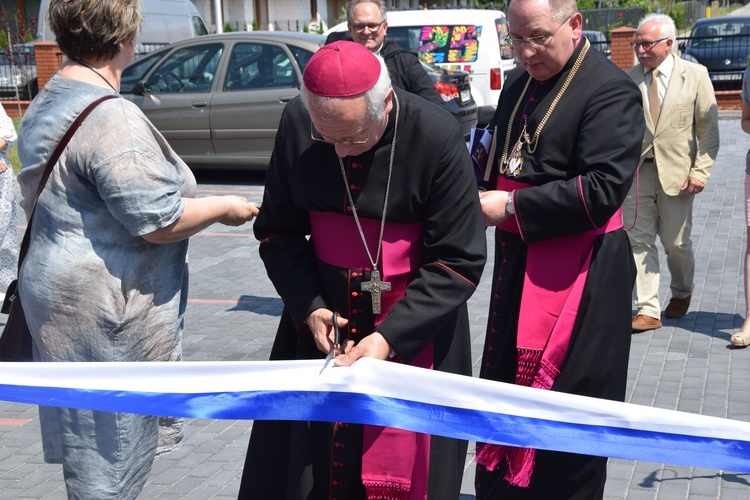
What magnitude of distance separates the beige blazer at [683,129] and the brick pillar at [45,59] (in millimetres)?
14617

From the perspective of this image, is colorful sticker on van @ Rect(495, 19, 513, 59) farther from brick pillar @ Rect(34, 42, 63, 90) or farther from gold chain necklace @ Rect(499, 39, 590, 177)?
gold chain necklace @ Rect(499, 39, 590, 177)

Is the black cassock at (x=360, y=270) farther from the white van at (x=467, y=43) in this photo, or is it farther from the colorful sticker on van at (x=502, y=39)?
the colorful sticker on van at (x=502, y=39)

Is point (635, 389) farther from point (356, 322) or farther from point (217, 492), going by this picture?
point (356, 322)

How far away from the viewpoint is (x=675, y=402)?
5246mm

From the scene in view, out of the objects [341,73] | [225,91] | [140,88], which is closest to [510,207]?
[341,73]

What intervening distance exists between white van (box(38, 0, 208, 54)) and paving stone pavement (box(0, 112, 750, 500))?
11.1 m

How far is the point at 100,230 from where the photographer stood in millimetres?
2881

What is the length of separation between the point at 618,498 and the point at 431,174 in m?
2.04

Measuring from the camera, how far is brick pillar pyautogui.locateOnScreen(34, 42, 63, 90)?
61.0 ft

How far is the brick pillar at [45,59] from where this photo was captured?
18.6 metres

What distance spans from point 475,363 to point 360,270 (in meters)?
3.12

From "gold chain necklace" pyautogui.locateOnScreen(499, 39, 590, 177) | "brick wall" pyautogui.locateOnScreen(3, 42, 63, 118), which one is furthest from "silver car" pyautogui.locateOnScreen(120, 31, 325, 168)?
"gold chain necklace" pyautogui.locateOnScreen(499, 39, 590, 177)

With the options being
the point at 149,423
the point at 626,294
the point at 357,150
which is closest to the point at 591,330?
the point at 626,294

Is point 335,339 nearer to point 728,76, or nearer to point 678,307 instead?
point 678,307
